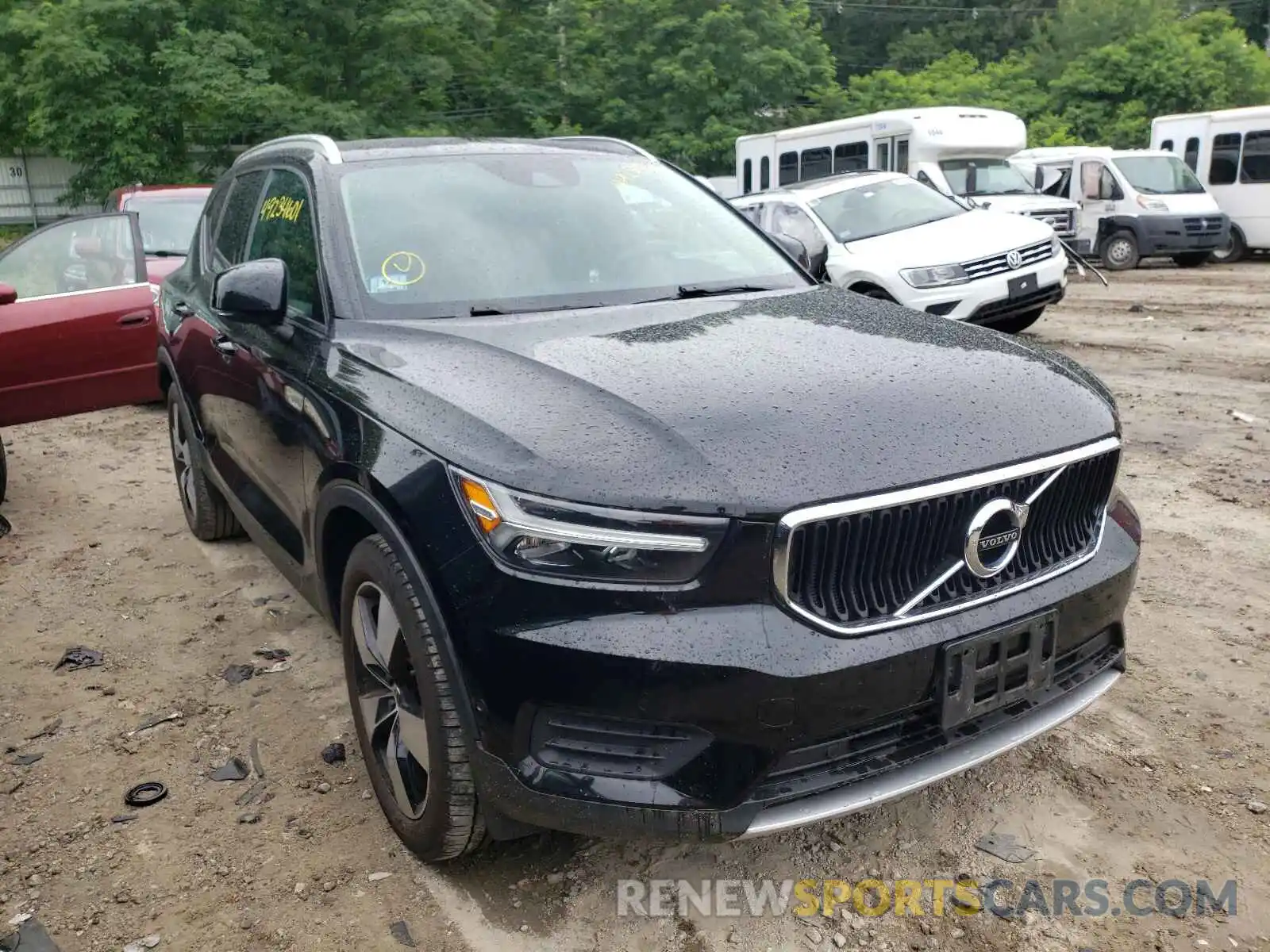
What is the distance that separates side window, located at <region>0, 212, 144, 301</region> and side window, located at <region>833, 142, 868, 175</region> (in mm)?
13342

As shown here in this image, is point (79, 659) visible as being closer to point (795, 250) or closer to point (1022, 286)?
point (795, 250)

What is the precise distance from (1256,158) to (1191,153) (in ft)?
4.73

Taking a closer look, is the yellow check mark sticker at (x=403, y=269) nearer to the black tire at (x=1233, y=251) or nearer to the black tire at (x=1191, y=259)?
the black tire at (x=1191, y=259)

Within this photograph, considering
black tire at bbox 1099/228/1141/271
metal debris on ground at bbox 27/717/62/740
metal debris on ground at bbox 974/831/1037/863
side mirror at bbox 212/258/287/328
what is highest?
side mirror at bbox 212/258/287/328

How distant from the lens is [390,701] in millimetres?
2783

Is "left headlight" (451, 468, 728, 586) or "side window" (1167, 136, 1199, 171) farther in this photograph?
"side window" (1167, 136, 1199, 171)

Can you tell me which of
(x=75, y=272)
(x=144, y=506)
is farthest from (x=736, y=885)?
(x=75, y=272)

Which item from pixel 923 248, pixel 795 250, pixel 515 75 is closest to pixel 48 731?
pixel 795 250

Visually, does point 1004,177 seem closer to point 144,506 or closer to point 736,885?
point 144,506

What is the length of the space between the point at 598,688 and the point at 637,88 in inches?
1221

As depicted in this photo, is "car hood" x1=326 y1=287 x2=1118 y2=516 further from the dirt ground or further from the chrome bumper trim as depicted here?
the dirt ground

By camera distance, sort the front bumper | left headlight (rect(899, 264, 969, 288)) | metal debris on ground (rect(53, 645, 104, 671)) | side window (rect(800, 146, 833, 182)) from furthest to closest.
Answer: side window (rect(800, 146, 833, 182)), left headlight (rect(899, 264, 969, 288)), metal debris on ground (rect(53, 645, 104, 671)), the front bumper

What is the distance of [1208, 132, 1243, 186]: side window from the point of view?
64.0 feet

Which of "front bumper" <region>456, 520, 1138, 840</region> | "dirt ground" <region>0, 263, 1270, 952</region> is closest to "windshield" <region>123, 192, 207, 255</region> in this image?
"dirt ground" <region>0, 263, 1270, 952</region>
